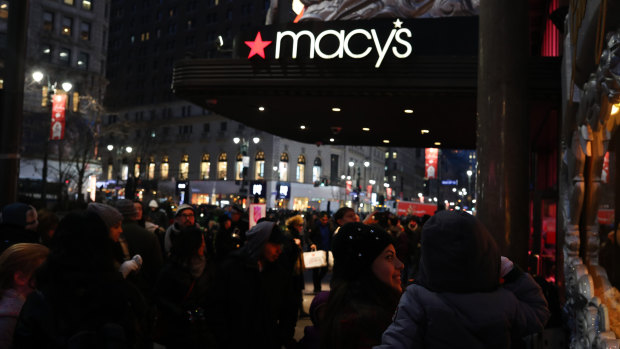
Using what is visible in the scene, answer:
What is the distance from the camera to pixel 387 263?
3180 mm

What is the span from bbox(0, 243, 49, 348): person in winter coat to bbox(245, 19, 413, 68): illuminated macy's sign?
11.2m

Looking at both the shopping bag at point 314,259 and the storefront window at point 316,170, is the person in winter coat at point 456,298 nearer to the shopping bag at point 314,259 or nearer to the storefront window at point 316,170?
the shopping bag at point 314,259

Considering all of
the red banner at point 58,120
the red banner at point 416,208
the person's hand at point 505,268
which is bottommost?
the red banner at point 416,208

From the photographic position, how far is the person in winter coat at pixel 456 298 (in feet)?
7.84

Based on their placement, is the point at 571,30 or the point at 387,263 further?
the point at 571,30

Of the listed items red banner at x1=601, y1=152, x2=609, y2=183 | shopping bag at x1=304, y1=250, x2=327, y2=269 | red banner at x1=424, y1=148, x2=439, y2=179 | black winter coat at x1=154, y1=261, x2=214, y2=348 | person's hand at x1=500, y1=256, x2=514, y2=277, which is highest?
red banner at x1=424, y1=148, x2=439, y2=179

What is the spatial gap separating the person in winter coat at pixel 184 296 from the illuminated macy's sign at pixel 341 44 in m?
9.50

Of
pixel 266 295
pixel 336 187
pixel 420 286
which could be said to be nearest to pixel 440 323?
pixel 420 286

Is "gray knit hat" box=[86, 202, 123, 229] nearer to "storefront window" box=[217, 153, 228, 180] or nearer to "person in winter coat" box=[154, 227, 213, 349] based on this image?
"person in winter coat" box=[154, 227, 213, 349]

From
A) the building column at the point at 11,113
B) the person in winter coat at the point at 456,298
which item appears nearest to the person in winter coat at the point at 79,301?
the person in winter coat at the point at 456,298

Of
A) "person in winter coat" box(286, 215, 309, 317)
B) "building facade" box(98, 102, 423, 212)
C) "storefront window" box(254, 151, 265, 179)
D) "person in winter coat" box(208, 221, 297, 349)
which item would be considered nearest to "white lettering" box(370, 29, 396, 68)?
"person in winter coat" box(286, 215, 309, 317)

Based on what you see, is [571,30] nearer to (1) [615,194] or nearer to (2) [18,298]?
(1) [615,194]

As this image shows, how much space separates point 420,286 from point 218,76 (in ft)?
43.1

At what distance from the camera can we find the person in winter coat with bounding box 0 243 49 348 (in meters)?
3.49
